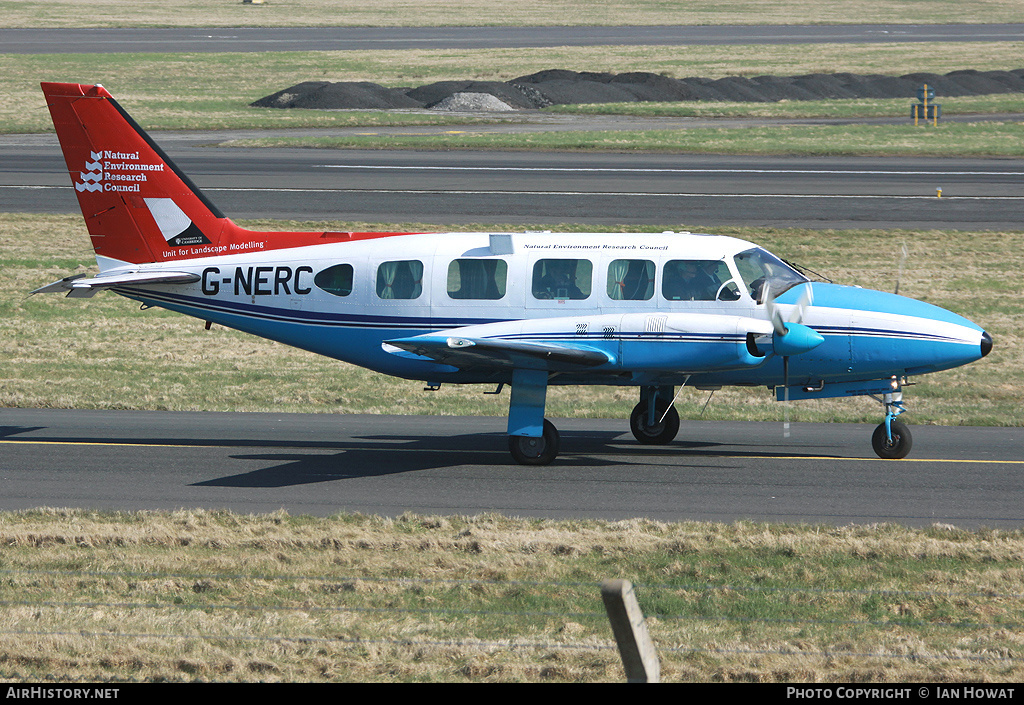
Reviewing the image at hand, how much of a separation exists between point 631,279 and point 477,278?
2.25 m

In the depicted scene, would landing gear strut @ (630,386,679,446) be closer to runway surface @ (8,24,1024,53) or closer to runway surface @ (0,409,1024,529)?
runway surface @ (0,409,1024,529)

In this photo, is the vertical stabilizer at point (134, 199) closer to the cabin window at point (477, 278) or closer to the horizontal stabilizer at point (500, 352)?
the cabin window at point (477, 278)

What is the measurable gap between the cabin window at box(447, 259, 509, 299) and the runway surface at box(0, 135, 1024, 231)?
58.0 feet

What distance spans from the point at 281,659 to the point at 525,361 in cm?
721

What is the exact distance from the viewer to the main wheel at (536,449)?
16172 millimetres

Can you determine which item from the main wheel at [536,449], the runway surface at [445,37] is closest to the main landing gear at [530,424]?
the main wheel at [536,449]

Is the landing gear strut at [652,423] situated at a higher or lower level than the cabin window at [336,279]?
lower

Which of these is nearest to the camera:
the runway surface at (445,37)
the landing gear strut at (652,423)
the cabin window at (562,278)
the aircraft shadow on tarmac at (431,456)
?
the aircraft shadow on tarmac at (431,456)

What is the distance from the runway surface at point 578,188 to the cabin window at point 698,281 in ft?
57.7

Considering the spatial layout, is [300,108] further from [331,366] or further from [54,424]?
[54,424]

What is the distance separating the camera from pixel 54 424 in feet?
61.9

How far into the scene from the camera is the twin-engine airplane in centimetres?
1549

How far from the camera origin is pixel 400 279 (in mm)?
16875

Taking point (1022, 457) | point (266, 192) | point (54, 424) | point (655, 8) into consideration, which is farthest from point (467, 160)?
point (655, 8)
